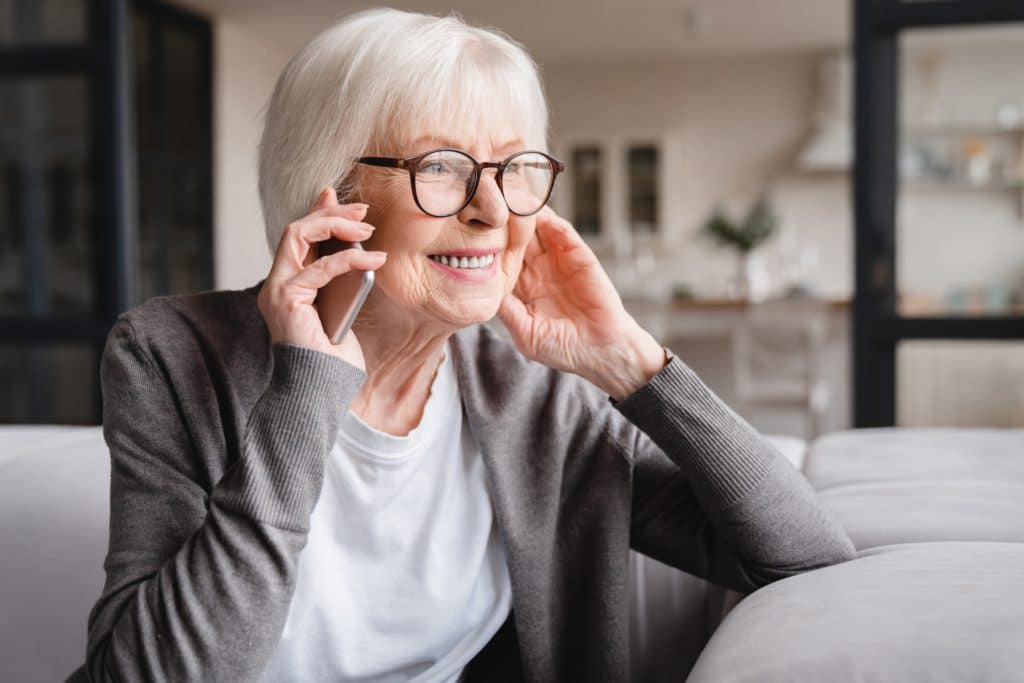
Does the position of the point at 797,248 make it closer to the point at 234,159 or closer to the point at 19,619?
the point at 234,159

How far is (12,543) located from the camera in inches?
47.4

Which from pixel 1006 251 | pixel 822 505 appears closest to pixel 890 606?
pixel 822 505

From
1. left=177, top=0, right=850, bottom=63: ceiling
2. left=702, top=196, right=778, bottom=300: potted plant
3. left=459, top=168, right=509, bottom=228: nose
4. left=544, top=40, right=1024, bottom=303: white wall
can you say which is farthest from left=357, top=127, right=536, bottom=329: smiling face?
left=544, top=40, right=1024, bottom=303: white wall

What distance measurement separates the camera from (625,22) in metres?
6.76

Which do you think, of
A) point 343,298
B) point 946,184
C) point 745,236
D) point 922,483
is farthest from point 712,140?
point 343,298

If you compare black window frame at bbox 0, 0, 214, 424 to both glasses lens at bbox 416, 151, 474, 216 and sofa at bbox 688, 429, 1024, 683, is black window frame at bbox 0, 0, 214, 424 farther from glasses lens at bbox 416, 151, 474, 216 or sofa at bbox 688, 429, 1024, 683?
sofa at bbox 688, 429, 1024, 683

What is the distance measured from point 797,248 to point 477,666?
22.7ft

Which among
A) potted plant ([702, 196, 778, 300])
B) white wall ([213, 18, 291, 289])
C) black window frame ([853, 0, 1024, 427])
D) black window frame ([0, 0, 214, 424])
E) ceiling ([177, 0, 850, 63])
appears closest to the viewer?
black window frame ([853, 0, 1024, 427])

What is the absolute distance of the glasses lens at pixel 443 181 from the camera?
988mm

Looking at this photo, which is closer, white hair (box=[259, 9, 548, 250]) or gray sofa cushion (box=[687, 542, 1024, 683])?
gray sofa cushion (box=[687, 542, 1024, 683])

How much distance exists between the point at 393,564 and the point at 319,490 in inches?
7.6

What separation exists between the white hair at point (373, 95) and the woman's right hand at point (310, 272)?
0.23 feet

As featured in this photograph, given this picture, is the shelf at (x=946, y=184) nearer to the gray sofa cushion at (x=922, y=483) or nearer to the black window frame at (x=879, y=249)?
the black window frame at (x=879, y=249)

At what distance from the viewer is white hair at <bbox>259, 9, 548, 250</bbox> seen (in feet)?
3.25
